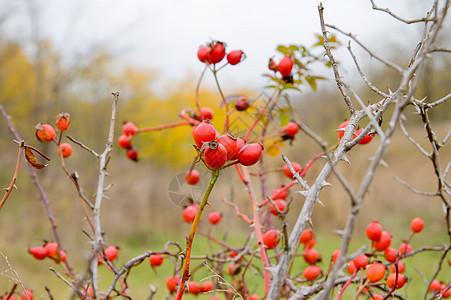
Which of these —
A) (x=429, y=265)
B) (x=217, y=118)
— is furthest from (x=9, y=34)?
(x=429, y=265)

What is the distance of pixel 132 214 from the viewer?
7.71 meters

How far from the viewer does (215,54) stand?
3.22 feet

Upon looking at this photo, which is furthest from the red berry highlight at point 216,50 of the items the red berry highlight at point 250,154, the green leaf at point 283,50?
the red berry highlight at point 250,154

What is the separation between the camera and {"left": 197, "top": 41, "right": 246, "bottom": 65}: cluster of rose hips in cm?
98

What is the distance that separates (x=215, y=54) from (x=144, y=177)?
30.7 feet

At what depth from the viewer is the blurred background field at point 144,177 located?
5270mm

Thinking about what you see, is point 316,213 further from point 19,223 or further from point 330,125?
point 330,125

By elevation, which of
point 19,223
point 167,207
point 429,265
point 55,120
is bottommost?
point 55,120

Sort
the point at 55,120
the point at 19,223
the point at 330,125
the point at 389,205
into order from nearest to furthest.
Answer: the point at 55,120 → the point at 19,223 → the point at 389,205 → the point at 330,125

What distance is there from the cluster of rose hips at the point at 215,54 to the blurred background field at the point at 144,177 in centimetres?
38

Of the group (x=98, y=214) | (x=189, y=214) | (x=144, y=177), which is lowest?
(x=98, y=214)

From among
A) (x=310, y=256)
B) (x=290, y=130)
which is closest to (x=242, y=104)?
(x=290, y=130)

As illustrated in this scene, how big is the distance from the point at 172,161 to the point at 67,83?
17.8 feet

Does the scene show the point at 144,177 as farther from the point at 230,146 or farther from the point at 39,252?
the point at 230,146
